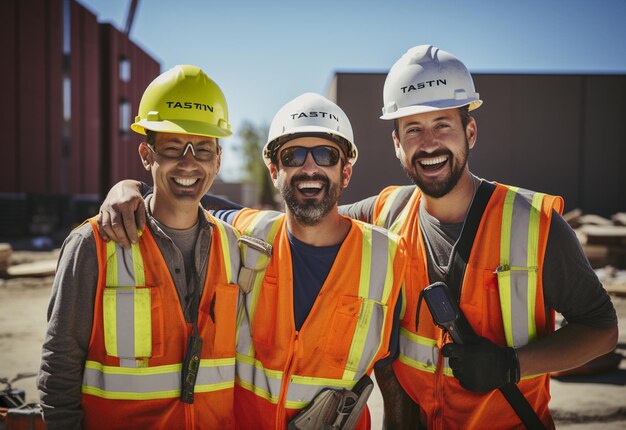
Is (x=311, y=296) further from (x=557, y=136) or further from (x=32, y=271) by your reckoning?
(x=557, y=136)

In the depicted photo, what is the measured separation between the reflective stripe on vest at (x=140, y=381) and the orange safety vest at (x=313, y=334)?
0.24m

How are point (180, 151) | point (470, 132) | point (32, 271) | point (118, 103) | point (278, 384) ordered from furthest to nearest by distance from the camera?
1. point (118, 103)
2. point (32, 271)
3. point (470, 132)
4. point (180, 151)
5. point (278, 384)

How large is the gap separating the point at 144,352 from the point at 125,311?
9.1 inches

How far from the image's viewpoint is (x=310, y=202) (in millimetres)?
2676

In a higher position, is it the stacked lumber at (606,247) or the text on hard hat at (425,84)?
the text on hard hat at (425,84)

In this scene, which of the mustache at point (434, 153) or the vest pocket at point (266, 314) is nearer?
the vest pocket at point (266, 314)

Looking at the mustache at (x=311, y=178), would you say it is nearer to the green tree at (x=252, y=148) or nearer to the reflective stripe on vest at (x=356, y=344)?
the reflective stripe on vest at (x=356, y=344)

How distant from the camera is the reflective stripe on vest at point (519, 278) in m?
2.35

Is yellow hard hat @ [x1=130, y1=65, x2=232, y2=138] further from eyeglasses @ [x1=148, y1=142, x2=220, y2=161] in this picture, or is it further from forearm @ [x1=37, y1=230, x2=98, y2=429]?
forearm @ [x1=37, y1=230, x2=98, y2=429]

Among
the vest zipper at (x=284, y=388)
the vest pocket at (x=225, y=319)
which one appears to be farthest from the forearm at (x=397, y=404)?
the vest pocket at (x=225, y=319)

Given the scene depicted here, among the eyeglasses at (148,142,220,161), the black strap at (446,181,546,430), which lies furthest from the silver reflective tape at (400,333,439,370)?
the eyeglasses at (148,142,220,161)

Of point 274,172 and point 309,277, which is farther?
point 274,172

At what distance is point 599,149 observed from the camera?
15.2 m

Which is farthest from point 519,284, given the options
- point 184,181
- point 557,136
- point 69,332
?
point 557,136
